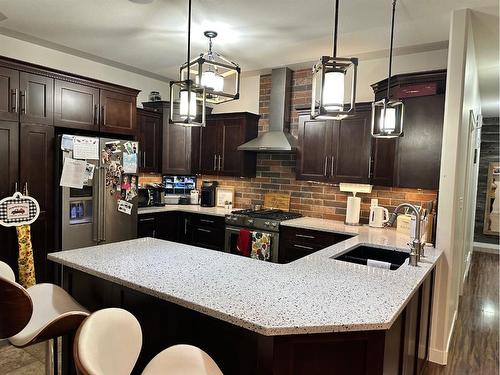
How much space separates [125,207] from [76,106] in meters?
1.15

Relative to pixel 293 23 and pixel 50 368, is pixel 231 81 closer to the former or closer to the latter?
pixel 293 23

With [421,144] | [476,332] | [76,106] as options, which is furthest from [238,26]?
[476,332]

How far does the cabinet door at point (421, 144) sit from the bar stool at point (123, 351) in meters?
2.56

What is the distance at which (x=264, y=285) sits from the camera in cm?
175

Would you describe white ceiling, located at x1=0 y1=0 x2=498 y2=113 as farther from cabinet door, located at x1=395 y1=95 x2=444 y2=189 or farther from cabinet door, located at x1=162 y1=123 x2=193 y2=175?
cabinet door, located at x1=162 y1=123 x2=193 y2=175

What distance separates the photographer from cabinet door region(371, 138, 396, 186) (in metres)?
3.40

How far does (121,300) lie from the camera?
1.95 meters

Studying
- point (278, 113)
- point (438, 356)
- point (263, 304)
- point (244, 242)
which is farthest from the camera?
point (278, 113)

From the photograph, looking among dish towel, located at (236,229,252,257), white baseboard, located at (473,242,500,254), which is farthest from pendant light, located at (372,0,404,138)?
white baseboard, located at (473,242,500,254)

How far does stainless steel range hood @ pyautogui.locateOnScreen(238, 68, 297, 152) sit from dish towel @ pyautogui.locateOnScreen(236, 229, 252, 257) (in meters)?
1.01

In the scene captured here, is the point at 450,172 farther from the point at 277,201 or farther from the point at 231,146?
the point at 231,146

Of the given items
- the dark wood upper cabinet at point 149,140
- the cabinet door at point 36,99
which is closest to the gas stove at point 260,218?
the dark wood upper cabinet at point 149,140

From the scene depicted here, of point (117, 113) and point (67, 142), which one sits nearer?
point (67, 142)

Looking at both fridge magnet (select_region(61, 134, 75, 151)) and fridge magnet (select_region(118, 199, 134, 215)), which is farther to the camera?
fridge magnet (select_region(118, 199, 134, 215))
